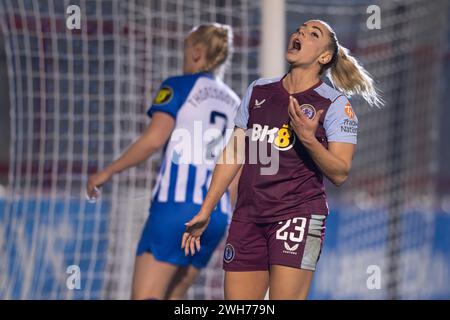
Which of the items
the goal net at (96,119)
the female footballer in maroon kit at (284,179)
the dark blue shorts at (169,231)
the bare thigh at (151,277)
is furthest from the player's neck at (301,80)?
the goal net at (96,119)

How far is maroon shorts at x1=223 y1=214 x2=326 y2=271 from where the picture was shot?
4.10 m

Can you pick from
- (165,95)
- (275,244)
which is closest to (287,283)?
(275,244)

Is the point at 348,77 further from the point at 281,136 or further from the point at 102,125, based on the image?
the point at 102,125

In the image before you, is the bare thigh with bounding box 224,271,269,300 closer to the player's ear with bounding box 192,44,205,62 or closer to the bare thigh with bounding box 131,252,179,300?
the bare thigh with bounding box 131,252,179,300

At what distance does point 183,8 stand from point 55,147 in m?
1.36

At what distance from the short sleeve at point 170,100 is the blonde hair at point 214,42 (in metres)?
0.22

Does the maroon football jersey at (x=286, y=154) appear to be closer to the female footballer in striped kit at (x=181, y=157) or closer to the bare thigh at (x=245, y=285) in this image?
the bare thigh at (x=245, y=285)

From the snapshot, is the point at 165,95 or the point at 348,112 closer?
the point at 348,112

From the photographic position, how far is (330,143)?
13.4ft

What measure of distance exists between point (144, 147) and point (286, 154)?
1.18 m

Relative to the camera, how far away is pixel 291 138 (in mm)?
4160

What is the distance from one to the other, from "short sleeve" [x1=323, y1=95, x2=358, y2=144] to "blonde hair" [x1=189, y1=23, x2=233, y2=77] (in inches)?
52.1

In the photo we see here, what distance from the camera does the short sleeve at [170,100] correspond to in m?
5.23

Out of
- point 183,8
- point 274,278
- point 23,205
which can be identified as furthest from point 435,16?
point 274,278
